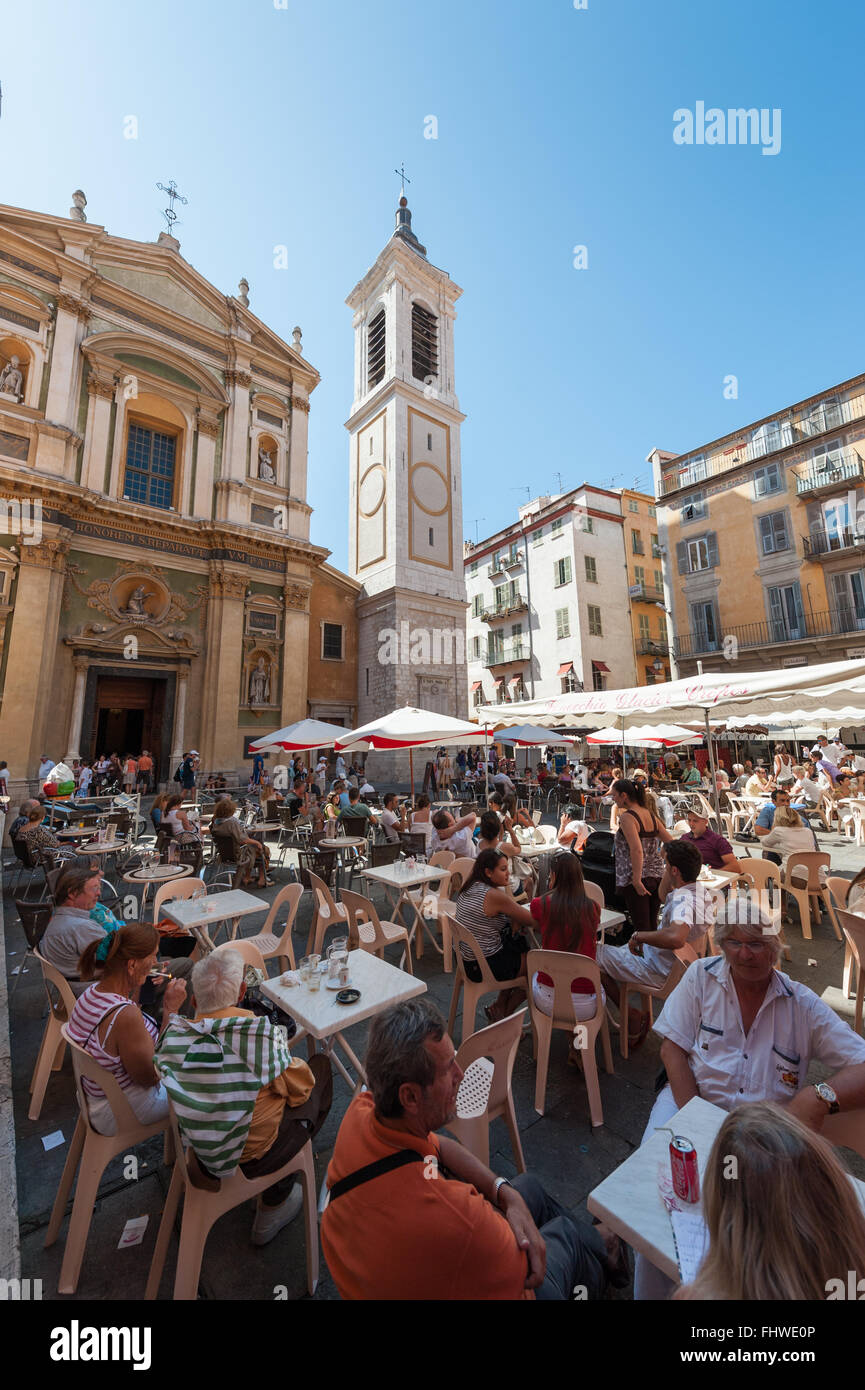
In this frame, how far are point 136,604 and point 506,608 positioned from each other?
1898 centimetres

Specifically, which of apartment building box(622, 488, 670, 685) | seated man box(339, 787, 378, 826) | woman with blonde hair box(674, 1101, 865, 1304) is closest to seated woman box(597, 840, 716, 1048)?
woman with blonde hair box(674, 1101, 865, 1304)

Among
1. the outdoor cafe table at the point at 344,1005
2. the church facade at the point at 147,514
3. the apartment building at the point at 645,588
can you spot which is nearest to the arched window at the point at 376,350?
the church facade at the point at 147,514

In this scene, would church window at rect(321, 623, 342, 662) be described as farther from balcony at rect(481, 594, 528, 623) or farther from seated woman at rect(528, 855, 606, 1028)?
seated woman at rect(528, 855, 606, 1028)

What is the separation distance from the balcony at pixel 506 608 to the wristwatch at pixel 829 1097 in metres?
27.3

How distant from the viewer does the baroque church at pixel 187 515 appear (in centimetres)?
1445

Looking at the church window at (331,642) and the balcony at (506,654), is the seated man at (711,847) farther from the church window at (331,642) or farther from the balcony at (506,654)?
the balcony at (506,654)

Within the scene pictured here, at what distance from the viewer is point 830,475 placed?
17594mm

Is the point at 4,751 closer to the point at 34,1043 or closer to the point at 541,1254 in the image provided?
the point at 34,1043

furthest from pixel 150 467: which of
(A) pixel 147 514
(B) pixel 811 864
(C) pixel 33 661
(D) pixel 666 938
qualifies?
(B) pixel 811 864

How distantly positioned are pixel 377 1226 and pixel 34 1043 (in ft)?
12.7

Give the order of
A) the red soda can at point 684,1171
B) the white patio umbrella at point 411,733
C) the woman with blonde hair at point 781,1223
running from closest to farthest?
the woman with blonde hair at point 781,1223
the red soda can at point 684,1171
the white patio umbrella at point 411,733

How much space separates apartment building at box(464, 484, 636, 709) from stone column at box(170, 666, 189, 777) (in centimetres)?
1646

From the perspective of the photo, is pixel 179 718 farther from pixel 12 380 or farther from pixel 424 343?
pixel 424 343
